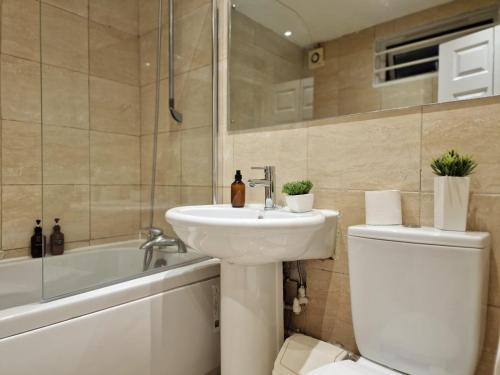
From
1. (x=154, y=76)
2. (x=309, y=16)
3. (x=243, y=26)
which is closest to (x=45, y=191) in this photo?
(x=154, y=76)

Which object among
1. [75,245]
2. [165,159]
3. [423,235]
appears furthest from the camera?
[165,159]

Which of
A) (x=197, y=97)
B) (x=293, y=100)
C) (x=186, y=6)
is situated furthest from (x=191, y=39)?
(x=293, y=100)

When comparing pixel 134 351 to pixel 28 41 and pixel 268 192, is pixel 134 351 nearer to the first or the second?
pixel 268 192

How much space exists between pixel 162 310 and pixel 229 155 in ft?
2.60

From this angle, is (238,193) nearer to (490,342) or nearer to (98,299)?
(98,299)

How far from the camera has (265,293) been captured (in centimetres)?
116

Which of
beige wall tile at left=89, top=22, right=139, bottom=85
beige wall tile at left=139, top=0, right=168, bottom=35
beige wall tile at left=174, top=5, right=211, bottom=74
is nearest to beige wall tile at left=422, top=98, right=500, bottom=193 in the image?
beige wall tile at left=174, top=5, right=211, bottom=74

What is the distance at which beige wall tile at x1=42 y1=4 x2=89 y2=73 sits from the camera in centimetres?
166

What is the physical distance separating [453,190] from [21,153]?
1.91m

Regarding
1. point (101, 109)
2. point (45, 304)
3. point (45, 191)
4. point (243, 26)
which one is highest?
point (243, 26)

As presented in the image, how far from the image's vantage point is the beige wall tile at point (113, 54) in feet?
6.13

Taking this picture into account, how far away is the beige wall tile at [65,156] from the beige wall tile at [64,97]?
5 centimetres

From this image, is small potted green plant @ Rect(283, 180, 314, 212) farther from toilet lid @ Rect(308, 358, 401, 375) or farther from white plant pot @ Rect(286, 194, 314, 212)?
toilet lid @ Rect(308, 358, 401, 375)

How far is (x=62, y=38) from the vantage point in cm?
170
